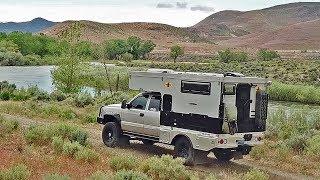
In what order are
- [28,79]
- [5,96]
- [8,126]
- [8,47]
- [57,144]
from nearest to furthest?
[57,144], [8,126], [5,96], [28,79], [8,47]

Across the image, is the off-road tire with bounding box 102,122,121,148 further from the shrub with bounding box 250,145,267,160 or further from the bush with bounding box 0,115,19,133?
the shrub with bounding box 250,145,267,160

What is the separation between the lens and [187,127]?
1636 centimetres

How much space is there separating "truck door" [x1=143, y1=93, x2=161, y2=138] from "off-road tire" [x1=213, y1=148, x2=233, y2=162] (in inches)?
77.4

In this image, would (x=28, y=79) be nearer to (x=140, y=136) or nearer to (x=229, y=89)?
(x=140, y=136)

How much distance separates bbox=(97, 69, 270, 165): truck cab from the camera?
50.9 ft

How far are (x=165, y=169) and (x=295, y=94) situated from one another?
37.5 meters

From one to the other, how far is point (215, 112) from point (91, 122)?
12.4 metres

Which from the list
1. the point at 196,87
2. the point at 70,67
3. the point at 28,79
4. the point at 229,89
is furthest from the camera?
the point at 28,79

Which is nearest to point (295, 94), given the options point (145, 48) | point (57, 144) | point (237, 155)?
point (237, 155)

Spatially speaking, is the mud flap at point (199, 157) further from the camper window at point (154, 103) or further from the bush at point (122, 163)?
the bush at point (122, 163)

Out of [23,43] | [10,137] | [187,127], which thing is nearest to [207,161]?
[187,127]

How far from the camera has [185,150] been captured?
54.1 feet

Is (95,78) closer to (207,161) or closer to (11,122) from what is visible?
(11,122)

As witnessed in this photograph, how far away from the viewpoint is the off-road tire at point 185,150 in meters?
16.1
